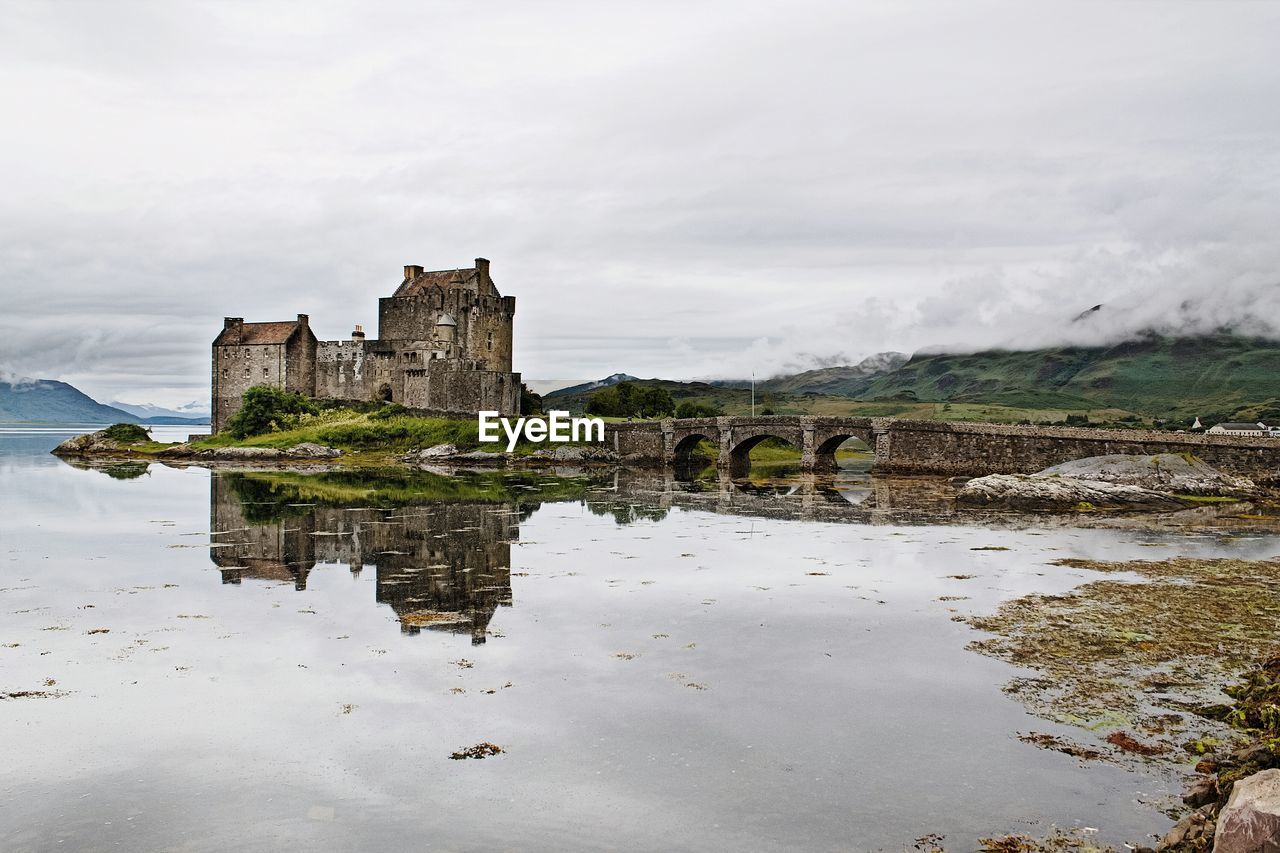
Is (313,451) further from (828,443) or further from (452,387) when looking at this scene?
(828,443)

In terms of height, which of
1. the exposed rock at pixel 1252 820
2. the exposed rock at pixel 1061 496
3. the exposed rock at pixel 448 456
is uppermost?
the exposed rock at pixel 448 456

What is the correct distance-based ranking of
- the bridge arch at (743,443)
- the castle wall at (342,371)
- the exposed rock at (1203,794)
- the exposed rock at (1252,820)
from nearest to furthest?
the exposed rock at (1252,820) → the exposed rock at (1203,794) → the bridge arch at (743,443) → the castle wall at (342,371)

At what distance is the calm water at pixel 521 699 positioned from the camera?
8305 mm

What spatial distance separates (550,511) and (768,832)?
26.9 m

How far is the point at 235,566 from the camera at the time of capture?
21.2 m

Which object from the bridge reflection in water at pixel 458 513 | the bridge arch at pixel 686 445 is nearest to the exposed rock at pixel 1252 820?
the bridge reflection in water at pixel 458 513

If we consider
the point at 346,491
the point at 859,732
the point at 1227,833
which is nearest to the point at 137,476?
the point at 346,491

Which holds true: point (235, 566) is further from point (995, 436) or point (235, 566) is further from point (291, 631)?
point (995, 436)

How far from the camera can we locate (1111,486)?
39812 mm

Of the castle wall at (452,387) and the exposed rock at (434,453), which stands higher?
the castle wall at (452,387)

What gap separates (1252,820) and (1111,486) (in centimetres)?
3665

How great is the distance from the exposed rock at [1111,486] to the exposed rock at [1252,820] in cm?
3264

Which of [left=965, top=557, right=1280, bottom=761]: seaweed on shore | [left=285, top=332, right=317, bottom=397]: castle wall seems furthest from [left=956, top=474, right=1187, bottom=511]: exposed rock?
[left=285, top=332, right=317, bottom=397]: castle wall

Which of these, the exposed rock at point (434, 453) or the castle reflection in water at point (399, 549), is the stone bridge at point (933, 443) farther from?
the castle reflection in water at point (399, 549)
